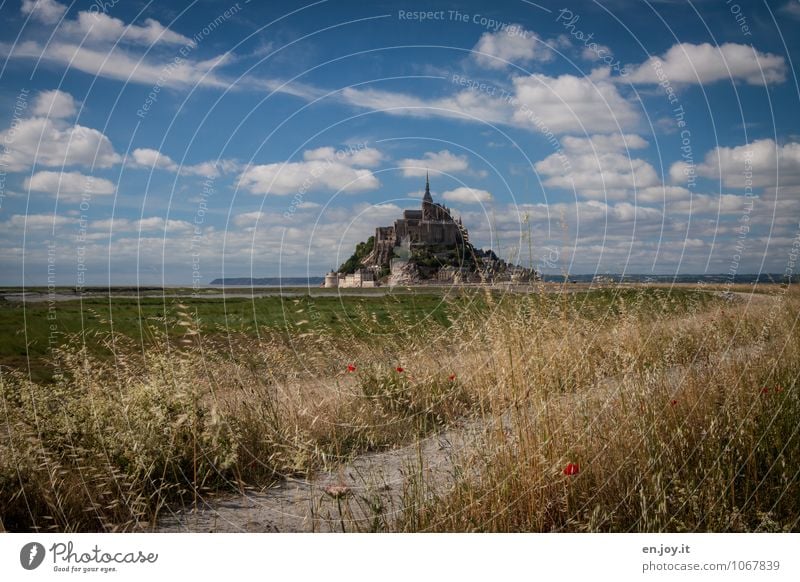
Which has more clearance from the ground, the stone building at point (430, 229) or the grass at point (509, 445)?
the stone building at point (430, 229)

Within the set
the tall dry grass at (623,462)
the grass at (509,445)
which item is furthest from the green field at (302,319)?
the tall dry grass at (623,462)

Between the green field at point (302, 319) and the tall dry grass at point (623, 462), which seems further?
the green field at point (302, 319)

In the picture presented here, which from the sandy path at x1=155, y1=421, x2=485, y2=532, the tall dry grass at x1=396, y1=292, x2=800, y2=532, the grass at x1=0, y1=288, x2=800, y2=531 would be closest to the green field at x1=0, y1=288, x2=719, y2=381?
the grass at x1=0, y1=288, x2=800, y2=531

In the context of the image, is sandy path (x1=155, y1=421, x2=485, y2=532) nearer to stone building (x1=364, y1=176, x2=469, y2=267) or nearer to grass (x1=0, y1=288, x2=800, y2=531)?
grass (x1=0, y1=288, x2=800, y2=531)

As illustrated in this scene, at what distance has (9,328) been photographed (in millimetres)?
18781

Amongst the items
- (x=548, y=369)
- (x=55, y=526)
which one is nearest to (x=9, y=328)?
(x=55, y=526)

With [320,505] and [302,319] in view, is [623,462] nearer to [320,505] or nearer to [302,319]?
[320,505]

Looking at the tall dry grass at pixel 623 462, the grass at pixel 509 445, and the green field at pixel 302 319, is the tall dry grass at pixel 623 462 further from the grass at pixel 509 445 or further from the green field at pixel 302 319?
the green field at pixel 302 319

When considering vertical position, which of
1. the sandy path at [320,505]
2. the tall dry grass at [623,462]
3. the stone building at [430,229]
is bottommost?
the sandy path at [320,505]

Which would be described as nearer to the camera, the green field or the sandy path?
the sandy path

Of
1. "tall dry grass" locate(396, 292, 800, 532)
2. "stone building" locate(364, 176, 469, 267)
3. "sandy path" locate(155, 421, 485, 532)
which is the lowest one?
"sandy path" locate(155, 421, 485, 532)

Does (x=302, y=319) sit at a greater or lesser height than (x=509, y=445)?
lesser

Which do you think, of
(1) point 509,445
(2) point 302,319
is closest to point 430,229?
(1) point 509,445
